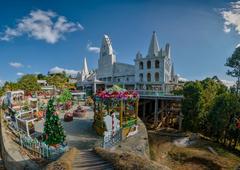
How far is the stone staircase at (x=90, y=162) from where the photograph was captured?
5953 millimetres

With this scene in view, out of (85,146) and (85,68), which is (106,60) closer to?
(85,68)

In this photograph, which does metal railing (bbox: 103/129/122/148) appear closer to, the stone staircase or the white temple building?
the stone staircase

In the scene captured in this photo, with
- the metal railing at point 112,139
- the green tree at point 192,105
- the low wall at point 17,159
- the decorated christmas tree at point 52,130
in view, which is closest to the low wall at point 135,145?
the metal railing at point 112,139

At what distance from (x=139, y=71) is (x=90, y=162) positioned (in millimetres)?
30381

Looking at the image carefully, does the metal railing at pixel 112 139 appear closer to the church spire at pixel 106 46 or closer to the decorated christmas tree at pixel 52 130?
the decorated christmas tree at pixel 52 130

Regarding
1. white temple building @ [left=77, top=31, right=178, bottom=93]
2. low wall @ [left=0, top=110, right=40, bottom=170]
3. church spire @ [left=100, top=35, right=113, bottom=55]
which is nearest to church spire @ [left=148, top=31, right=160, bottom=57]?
white temple building @ [left=77, top=31, right=178, bottom=93]

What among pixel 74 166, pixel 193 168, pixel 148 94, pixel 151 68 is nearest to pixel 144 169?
pixel 74 166

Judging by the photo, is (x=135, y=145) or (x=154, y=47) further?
(x=154, y=47)

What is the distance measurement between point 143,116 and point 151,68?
1278 centimetres

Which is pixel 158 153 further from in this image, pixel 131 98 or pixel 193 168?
pixel 131 98

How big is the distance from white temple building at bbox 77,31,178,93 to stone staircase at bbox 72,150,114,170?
26731mm

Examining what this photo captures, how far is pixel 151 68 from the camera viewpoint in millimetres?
34344

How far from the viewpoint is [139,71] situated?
1410 inches

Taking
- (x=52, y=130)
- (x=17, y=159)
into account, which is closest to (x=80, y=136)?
(x=52, y=130)
